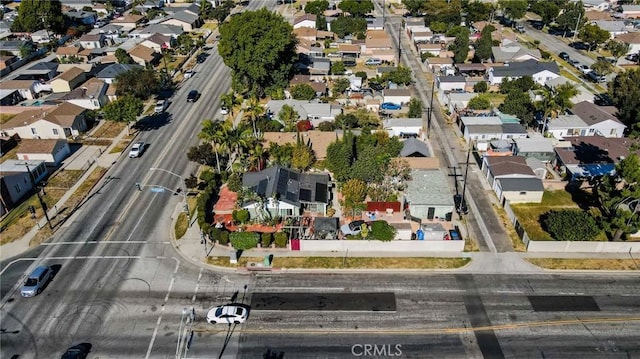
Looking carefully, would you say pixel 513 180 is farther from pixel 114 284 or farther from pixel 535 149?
pixel 114 284

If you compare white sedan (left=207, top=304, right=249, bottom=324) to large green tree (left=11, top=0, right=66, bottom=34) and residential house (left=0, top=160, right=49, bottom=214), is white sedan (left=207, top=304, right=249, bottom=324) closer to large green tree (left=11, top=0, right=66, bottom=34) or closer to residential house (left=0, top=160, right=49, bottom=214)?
residential house (left=0, top=160, right=49, bottom=214)

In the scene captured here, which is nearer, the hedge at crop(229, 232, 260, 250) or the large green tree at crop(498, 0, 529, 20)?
the hedge at crop(229, 232, 260, 250)

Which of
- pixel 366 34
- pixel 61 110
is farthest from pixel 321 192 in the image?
pixel 366 34

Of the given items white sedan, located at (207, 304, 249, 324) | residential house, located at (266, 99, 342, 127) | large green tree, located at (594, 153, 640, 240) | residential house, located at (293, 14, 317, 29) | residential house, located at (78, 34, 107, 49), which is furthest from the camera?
residential house, located at (293, 14, 317, 29)

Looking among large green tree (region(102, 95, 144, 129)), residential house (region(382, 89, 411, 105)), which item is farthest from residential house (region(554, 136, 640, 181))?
large green tree (region(102, 95, 144, 129))

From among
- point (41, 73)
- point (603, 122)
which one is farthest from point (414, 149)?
point (41, 73)
